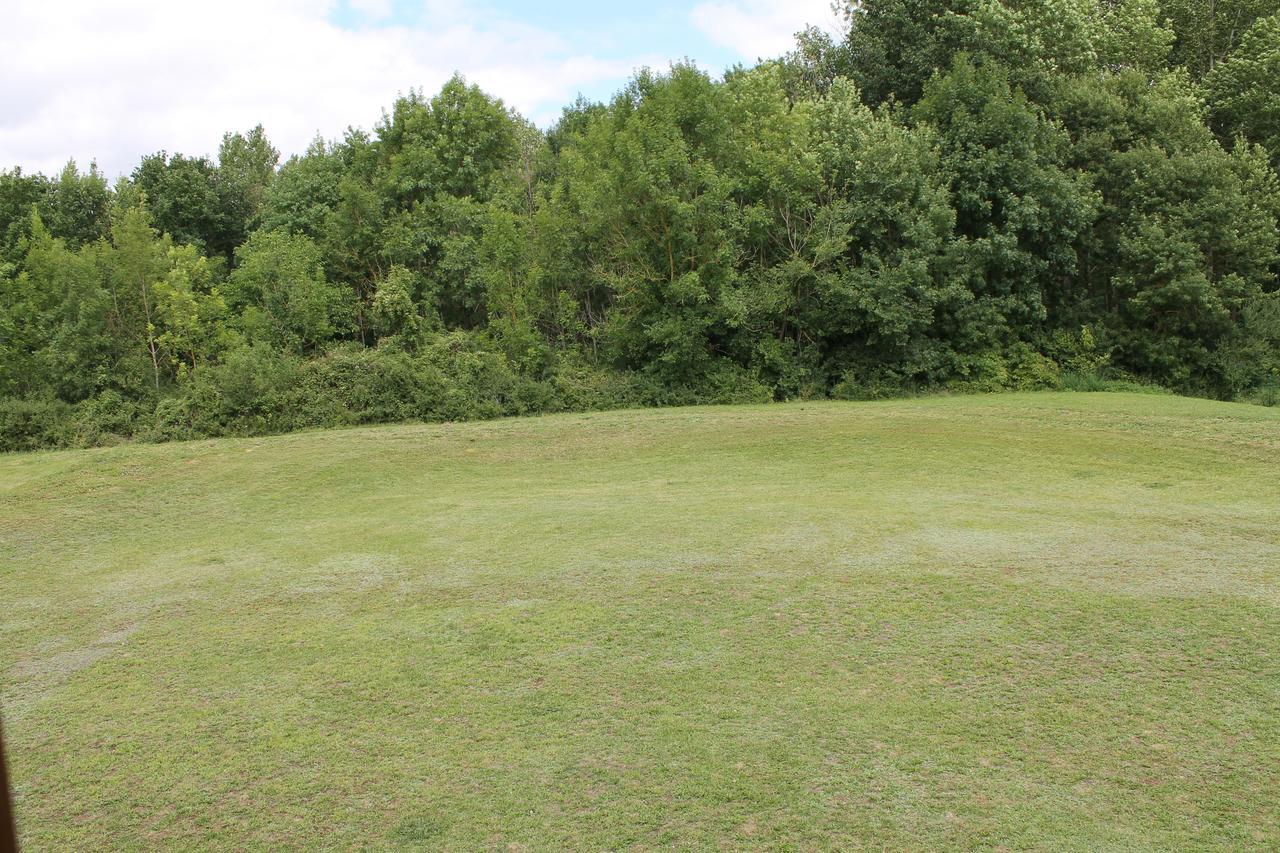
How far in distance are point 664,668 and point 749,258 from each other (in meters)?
21.2

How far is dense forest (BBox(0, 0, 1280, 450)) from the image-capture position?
24234 mm

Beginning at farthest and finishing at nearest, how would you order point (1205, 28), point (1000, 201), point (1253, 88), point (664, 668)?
point (1205, 28) → point (1253, 88) → point (1000, 201) → point (664, 668)

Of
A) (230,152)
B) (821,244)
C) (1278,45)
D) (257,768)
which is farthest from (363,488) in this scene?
(230,152)

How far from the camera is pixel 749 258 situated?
1045 inches

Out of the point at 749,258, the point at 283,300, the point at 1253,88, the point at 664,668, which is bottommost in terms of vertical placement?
the point at 664,668

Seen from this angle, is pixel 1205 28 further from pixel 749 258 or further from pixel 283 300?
pixel 283 300

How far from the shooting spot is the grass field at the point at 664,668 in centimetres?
473

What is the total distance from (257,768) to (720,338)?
21.8m

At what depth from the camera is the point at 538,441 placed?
18.5m

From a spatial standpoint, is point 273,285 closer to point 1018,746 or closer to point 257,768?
point 257,768

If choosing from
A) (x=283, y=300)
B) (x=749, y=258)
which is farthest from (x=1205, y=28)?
(x=283, y=300)

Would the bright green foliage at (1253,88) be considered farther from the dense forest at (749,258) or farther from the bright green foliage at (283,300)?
the bright green foliage at (283,300)

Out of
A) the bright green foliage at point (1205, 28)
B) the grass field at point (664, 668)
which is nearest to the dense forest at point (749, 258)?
the bright green foliage at point (1205, 28)

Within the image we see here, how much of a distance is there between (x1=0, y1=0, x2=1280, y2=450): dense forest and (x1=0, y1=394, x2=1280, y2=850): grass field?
38.5ft
